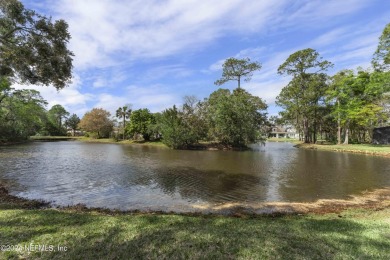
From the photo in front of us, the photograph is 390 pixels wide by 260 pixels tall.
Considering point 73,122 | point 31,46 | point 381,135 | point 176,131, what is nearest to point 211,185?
point 31,46

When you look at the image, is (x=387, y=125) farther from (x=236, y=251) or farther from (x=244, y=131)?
(x=236, y=251)

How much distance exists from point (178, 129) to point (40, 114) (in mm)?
33629

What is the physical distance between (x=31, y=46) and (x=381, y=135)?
49.4m

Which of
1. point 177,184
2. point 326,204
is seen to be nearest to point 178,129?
point 177,184

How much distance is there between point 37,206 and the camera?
27.3ft

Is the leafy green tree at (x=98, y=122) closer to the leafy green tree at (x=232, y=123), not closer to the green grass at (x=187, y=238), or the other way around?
the leafy green tree at (x=232, y=123)

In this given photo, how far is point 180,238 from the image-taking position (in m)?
4.64

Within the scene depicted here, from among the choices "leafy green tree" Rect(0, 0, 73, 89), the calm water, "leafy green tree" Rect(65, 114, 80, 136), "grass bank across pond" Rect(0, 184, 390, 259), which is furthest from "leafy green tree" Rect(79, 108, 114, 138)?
"grass bank across pond" Rect(0, 184, 390, 259)

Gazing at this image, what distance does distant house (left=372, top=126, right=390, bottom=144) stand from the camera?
3932 centimetres

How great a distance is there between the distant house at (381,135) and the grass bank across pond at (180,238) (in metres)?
42.8

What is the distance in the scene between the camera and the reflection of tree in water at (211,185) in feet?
35.7

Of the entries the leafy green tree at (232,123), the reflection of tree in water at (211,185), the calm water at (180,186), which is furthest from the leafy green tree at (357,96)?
the reflection of tree in water at (211,185)

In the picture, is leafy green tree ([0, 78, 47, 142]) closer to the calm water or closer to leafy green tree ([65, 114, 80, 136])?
the calm water

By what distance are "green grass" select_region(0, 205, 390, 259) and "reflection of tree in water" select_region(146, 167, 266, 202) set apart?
4767 mm
